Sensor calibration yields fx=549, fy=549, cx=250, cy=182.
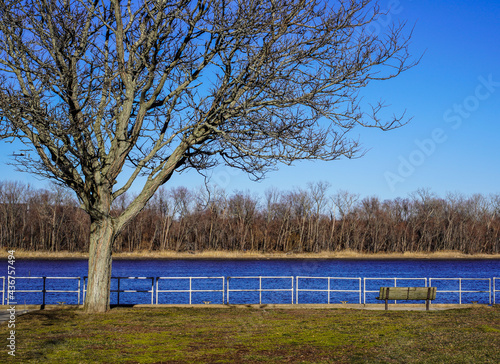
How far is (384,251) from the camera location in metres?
97.1

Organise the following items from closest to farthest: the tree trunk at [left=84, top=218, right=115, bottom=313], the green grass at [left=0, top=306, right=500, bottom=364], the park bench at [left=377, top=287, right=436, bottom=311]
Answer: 1. the green grass at [left=0, top=306, right=500, bottom=364]
2. the tree trunk at [left=84, top=218, right=115, bottom=313]
3. the park bench at [left=377, top=287, right=436, bottom=311]

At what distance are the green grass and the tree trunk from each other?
20.2 inches

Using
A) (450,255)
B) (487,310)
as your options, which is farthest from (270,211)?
(487,310)

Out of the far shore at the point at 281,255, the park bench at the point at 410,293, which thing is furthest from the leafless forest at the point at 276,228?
the park bench at the point at 410,293

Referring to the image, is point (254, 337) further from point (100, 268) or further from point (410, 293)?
point (410, 293)

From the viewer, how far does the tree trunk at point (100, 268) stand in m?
15.0

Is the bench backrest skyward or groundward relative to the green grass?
skyward

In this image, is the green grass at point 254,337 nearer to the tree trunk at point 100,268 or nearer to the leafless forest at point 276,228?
the tree trunk at point 100,268

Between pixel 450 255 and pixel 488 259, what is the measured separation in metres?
9.79

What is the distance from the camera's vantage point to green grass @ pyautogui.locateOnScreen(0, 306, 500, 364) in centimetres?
930

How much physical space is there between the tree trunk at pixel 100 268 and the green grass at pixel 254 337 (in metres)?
0.51

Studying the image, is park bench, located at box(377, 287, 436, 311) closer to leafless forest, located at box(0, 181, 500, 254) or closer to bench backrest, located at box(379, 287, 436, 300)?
bench backrest, located at box(379, 287, 436, 300)

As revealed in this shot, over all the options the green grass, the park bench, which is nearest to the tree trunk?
→ the green grass

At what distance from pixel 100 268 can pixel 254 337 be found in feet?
18.6
